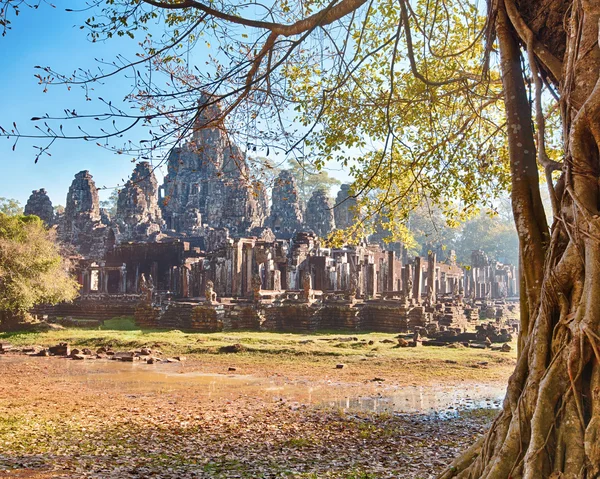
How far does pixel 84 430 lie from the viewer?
7.25m

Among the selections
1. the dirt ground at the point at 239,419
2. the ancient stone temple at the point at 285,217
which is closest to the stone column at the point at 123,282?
the ancient stone temple at the point at 285,217

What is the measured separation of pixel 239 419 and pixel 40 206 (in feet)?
149

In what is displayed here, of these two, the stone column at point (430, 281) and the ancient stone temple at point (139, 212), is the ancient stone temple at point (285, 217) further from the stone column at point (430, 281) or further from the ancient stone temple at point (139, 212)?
the stone column at point (430, 281)

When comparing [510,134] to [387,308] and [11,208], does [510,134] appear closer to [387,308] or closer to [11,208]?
[387,308]

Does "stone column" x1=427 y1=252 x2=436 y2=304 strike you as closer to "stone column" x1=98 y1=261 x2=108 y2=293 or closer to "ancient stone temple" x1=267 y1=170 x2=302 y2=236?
"stone column" x1=98 y1=261 x2=108 y2=293

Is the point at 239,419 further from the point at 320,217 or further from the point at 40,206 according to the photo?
the point at 40,206

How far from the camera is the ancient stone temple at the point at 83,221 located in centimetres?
4569

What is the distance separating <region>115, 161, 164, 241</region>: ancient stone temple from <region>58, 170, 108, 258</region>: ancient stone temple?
1.83 metres

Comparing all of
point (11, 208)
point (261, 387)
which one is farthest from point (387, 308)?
point (11, 208)

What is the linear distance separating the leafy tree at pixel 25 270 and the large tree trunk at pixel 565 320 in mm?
21182

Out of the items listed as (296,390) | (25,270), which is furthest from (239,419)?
(25,270)

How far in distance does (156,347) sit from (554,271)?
51.8ft

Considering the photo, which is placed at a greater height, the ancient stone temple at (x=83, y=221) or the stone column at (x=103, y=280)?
the ancient stone temple at (x=83, y=221)

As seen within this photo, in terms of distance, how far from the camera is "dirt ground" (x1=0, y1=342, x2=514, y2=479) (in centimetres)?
561
